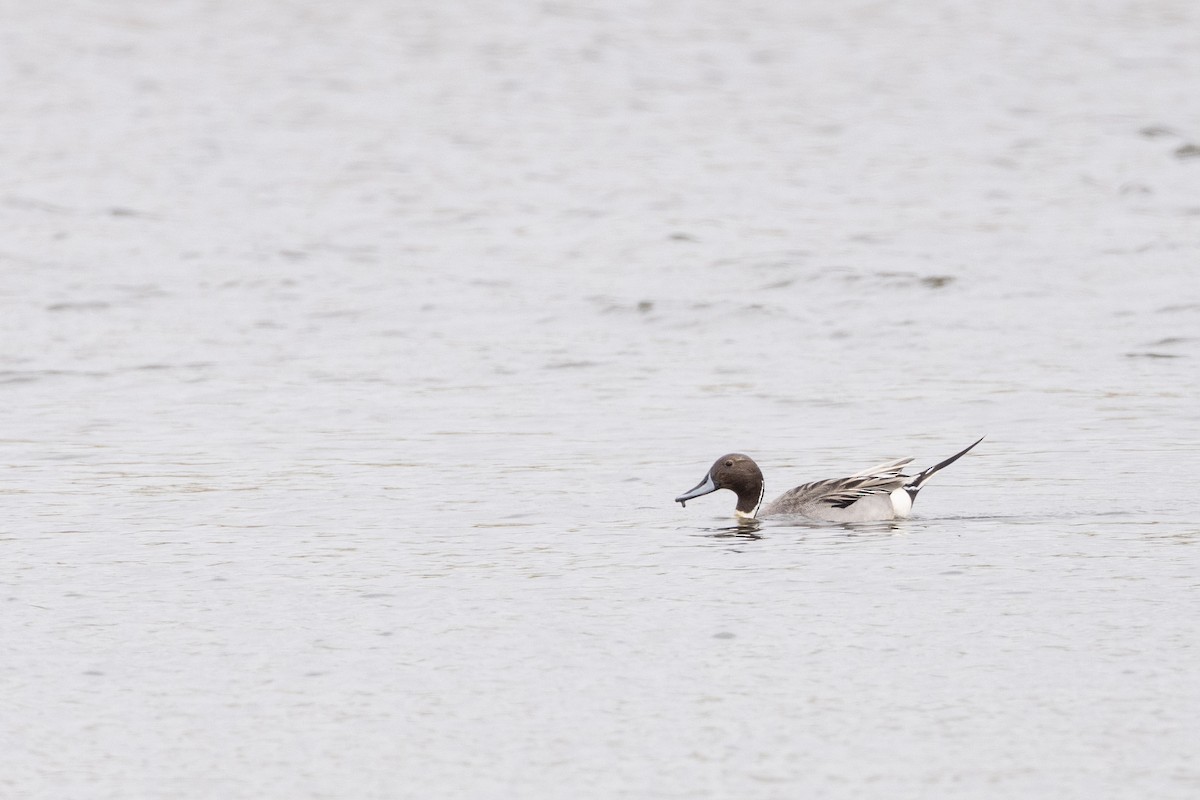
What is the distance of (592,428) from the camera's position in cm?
1592

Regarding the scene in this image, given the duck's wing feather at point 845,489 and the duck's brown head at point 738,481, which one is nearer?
the duck's wing feather at point 845,489

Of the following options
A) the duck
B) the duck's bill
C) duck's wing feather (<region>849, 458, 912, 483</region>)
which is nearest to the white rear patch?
the duck

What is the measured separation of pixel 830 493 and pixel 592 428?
12.8ft

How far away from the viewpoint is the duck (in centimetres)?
1227

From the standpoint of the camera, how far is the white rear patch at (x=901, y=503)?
40.4ft

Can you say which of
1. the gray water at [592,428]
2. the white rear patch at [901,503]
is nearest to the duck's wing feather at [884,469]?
the white rear patch at [901,503]

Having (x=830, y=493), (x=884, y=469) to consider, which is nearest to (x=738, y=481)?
(x=830, y=493)

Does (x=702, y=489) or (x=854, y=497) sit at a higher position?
(x=854, y=497)

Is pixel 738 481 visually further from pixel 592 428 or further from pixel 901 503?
Result: pixel 592 428

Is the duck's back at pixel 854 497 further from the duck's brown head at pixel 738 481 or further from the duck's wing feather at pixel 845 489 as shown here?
the duck's brown head at pixel 738 481

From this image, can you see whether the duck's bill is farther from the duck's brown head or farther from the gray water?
the gray water

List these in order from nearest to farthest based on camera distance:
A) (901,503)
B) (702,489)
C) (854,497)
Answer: (854,497)
(901,503)
(702,489)

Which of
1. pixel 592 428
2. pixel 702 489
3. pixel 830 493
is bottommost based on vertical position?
pixel 592 428

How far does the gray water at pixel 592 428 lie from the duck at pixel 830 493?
187 millimetres
